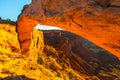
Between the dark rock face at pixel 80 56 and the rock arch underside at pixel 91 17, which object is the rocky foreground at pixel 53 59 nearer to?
the dark rock face at pixel 80 56

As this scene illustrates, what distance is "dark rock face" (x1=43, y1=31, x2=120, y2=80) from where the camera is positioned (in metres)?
18.0

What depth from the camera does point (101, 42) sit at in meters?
7.61

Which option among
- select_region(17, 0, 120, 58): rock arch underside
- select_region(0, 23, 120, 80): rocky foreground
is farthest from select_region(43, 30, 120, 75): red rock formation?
select_region(17, 0, 120, 58): rock arch underside

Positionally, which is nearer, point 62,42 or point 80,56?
point 62,42

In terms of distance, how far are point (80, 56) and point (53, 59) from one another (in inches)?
162

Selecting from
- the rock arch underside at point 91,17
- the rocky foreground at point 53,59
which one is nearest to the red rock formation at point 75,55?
the rocky foreground at point 53,59

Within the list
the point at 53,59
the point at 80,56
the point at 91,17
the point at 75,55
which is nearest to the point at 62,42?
the point at 75,55

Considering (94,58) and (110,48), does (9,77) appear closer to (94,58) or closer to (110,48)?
(110,48)

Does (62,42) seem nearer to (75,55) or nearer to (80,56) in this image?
(75,55)

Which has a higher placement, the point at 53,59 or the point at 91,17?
the point at 91,17

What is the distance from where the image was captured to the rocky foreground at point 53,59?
11.8m

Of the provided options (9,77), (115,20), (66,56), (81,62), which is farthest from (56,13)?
(81,62)

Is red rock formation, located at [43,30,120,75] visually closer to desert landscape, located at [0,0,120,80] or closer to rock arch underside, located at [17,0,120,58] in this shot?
desert landscape, located at [0,0,120,80]

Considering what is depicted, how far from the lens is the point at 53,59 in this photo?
630 inches
